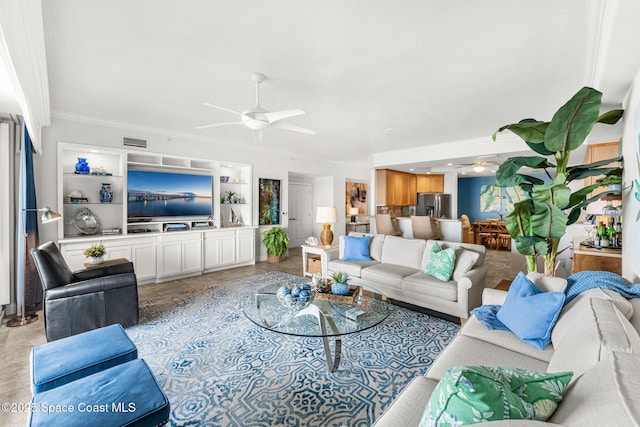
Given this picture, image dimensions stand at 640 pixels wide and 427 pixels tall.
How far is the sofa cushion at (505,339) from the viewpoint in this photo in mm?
1745

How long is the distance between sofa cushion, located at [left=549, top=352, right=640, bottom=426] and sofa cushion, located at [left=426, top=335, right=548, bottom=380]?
27.9 inches

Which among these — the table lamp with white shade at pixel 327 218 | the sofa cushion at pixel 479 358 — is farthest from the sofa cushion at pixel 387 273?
the sofa cushion at pixel 479 358

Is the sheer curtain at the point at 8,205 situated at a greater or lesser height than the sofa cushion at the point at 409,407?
greater

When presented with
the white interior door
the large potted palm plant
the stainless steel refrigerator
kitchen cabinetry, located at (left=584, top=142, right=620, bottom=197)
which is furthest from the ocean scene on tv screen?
the stainless steel refrigerator

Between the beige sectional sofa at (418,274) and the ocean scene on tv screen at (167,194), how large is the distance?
287 cm

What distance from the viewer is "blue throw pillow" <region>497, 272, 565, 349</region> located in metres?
1.79

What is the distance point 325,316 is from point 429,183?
26.1ft

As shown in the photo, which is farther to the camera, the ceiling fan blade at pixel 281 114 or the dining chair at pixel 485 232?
the dining chair at pixel 485 232

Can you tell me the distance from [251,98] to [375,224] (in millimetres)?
4153

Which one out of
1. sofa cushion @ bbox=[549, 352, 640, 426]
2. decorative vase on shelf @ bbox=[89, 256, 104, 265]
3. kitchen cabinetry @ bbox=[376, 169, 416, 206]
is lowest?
decorative vase on shelf @ bbox=[89, 256, 104, 265]

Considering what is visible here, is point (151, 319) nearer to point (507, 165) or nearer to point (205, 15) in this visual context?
point (205, 15)

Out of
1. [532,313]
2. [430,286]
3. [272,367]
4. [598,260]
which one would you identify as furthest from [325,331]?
[598,260]

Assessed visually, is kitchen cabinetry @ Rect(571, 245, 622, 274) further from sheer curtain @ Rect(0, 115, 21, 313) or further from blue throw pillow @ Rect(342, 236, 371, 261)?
sheer curtain @ Rect(0, 115, 21, 313)

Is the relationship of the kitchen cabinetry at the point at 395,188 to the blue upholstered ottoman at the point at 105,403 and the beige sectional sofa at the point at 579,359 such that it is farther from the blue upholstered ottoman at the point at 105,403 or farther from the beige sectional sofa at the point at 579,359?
the blue upholstered ottoman at the point at 105,403
